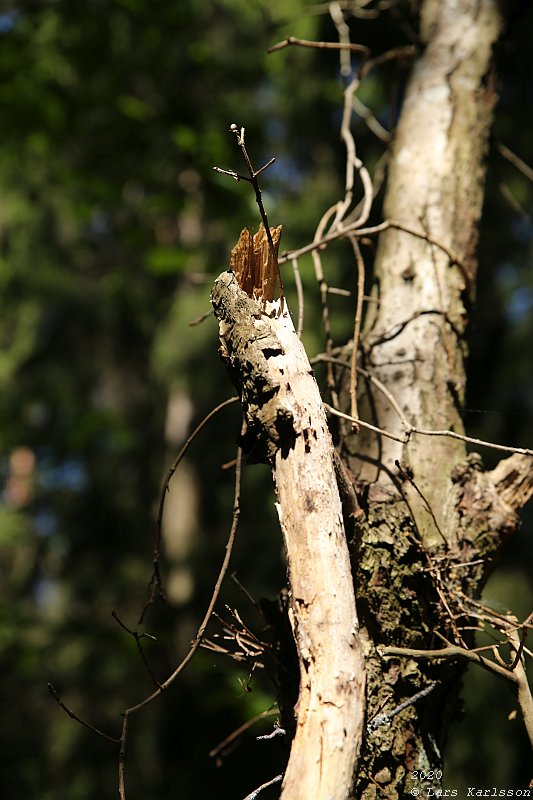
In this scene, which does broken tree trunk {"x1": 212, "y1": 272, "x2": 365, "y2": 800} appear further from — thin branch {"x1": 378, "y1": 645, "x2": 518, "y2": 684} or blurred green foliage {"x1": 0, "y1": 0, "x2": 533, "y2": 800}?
blurred green foliage {"x1": 0, "y1": 0, "x2": 533, "y2": 800}

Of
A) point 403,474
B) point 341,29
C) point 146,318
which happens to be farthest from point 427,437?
point 146,318

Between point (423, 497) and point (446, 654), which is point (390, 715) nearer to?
point (446, 654)

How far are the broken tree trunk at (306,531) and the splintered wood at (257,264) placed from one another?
0.09 ft

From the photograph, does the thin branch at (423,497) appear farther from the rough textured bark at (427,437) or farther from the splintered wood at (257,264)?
the splintered wood at (257,264)

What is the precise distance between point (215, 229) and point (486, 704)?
536 cm

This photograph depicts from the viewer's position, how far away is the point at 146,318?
7.20 meters

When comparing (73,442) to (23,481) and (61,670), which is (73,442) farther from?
(23,481)

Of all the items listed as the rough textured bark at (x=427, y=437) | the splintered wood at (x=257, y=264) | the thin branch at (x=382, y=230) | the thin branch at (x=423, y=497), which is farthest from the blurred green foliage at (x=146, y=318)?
the splintered wood at (x=257, y=264)

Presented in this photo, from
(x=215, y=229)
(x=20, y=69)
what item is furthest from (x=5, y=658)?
(x=215, y=229)

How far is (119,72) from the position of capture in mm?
4223

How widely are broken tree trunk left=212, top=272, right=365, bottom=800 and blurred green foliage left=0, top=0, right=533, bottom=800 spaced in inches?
14.4

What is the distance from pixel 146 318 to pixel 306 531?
637cm

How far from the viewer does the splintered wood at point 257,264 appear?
4.15ft

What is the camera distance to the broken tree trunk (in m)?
0.95
